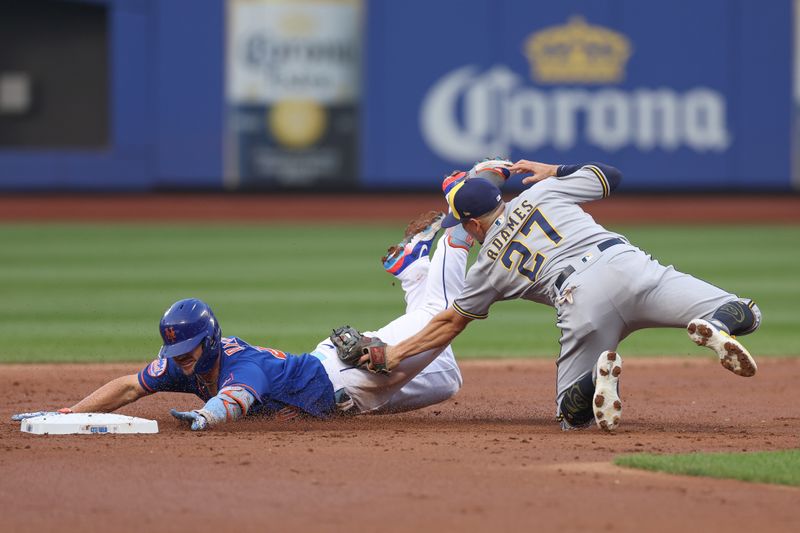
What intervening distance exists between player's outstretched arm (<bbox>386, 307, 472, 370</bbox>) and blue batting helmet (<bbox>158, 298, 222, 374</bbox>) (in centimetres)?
89

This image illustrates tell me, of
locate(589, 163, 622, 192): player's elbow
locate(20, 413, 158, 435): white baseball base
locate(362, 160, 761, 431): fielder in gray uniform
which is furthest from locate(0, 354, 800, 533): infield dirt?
locate(589, 163, 622, 192): player's elbow

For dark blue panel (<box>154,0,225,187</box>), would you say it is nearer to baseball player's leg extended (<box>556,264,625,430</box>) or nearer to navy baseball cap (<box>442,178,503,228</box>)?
navy baseball cap (<box>442,178,503,228</box>)

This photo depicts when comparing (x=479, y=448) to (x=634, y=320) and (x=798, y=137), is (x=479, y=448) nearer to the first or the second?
(x=634, y=320)

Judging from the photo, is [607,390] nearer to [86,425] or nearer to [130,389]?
[130,389]

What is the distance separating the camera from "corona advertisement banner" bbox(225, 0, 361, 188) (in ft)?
71.4

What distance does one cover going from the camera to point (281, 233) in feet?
64.7

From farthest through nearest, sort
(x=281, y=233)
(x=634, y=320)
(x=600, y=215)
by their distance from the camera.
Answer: (x=600, y=215)
(x=281, y=233)
(x=634, y=320)

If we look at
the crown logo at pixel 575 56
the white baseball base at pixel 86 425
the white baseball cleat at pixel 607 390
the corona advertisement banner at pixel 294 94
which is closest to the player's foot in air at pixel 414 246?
the white baseball cleat at pixel 607 390

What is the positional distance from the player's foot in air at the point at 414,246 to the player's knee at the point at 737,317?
65.0 inches

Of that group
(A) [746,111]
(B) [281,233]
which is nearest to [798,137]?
(A) [746,111]

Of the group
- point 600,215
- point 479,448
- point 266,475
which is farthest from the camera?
point 600,215

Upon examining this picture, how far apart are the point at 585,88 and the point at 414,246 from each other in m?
15.6

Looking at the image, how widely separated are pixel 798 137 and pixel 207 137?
402 inches

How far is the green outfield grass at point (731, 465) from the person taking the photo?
4934 mm
